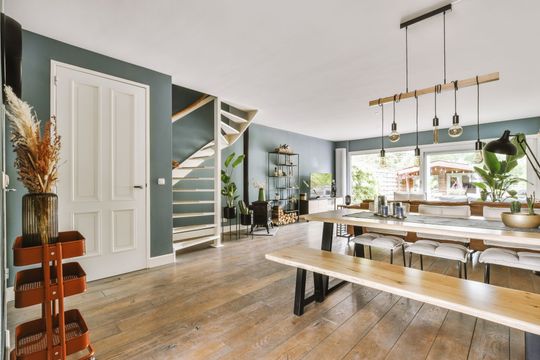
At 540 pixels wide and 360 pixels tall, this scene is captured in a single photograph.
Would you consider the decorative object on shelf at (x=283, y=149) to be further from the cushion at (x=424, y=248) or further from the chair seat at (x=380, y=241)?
the cushion at (x=424, y=248)

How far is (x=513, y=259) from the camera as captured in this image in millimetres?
2189

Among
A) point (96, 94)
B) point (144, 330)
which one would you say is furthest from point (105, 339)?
point (96, 94)

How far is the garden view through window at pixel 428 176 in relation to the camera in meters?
6.86

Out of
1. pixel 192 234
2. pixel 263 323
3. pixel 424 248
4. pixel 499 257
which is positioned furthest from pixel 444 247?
pixel 192 234

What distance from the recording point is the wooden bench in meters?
1.25

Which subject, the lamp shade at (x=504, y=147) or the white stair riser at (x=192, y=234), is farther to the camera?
the white stair riser at (x=192, y=234)

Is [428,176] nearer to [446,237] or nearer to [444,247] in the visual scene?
[446,237]

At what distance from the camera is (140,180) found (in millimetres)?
3270

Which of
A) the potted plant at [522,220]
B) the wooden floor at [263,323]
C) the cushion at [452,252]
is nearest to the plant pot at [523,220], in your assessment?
the potted plant at [522,220]

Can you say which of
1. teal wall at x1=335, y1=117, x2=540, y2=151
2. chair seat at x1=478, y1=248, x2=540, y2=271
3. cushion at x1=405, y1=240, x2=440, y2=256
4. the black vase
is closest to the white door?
the black vase

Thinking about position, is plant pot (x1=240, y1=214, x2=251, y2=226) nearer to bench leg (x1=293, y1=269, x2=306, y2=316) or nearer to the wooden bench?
the wooden bench

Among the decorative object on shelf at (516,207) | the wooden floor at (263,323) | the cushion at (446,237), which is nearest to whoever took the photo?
the wooden floor at (263,323)

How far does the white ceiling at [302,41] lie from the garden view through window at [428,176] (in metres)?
2.86

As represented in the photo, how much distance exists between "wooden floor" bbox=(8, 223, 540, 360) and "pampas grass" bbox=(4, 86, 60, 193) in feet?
3.81
